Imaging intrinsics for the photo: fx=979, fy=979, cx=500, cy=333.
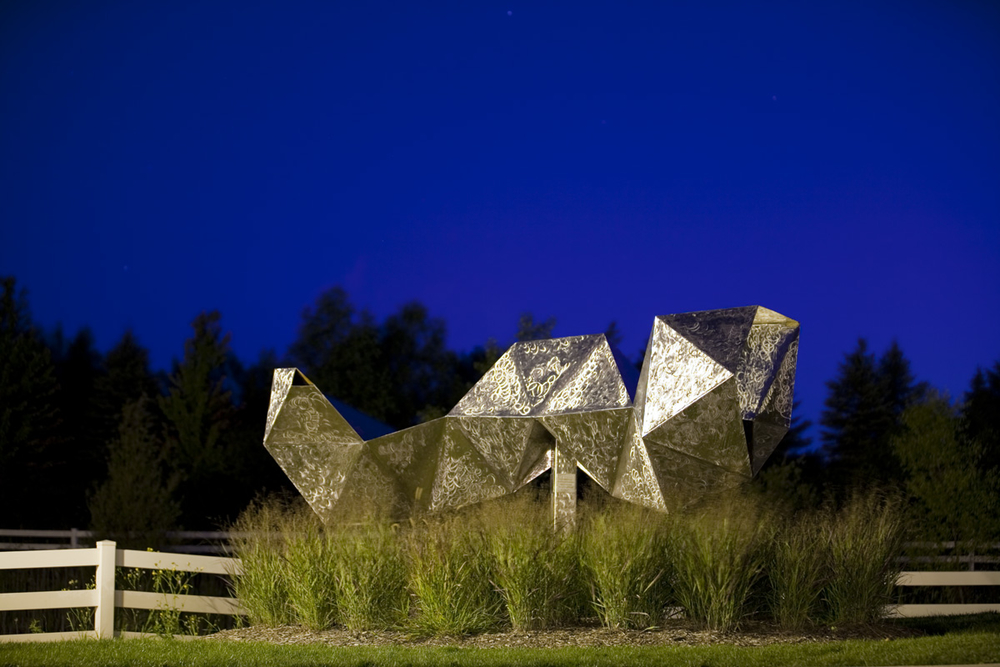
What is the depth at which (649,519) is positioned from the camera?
9.12 m

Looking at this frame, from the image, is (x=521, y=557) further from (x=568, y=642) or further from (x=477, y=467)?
(x=477, y=467)

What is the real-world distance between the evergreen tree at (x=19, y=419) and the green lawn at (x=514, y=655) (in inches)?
619

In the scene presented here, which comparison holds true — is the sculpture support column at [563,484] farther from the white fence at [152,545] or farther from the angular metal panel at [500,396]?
the white fence at [152,545]

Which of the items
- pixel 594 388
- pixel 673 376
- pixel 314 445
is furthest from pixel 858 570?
pixel 314 445

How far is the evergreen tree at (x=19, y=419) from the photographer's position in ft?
75.4

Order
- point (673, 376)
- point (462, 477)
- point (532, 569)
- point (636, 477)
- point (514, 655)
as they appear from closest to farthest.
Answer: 1. point (514, 655)
2. point (532, 569)
3. point (673, 376)
4. point (636, 477)
5. point (462, 477)

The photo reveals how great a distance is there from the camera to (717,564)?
8586mm

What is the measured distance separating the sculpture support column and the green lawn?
2.97m

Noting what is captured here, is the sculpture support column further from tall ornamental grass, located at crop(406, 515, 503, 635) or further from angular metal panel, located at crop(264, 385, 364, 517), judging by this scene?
angular metal panel, located at crop(264, 385, 364, 517)

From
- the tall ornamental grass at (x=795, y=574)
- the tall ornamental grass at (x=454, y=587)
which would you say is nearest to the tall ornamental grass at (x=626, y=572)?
the tall ornamental grass at (x=454, y=587)

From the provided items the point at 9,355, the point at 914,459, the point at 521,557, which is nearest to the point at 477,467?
the point at 521,557

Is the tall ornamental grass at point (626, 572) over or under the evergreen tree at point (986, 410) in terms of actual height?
under

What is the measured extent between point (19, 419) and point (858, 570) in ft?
71.2

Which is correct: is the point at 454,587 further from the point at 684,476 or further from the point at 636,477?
the point at 684,476
